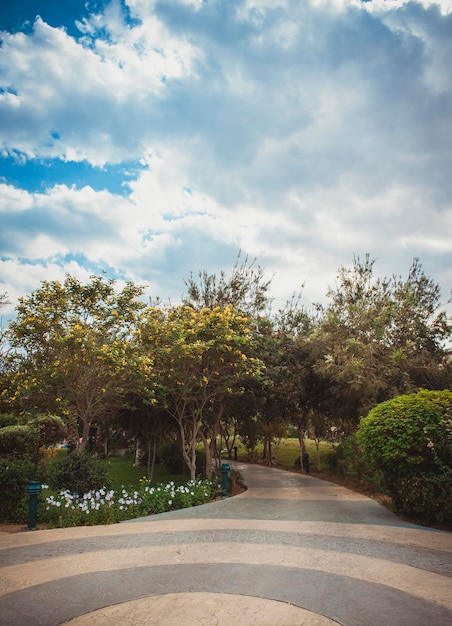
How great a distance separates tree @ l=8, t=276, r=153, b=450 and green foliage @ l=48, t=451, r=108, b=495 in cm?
57

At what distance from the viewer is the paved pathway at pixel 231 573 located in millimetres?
3928

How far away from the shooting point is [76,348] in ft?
30.9

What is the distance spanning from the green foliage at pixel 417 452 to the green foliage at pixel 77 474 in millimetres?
6270

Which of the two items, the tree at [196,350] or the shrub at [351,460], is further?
the shrub at [351,460]

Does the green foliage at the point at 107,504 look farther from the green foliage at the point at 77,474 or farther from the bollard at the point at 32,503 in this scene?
the bollard at the point at 32,503

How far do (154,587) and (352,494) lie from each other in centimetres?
932

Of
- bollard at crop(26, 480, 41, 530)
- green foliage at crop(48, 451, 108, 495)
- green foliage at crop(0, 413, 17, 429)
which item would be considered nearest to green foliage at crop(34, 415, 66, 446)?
green foliage at crop(0, 413, 17, 429)

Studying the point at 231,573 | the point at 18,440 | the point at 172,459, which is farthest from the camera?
the point at 172,459

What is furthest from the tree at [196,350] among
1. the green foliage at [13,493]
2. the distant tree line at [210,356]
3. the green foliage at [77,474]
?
the green foliage at [13,493]

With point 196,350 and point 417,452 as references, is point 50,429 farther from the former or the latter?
point 417,452

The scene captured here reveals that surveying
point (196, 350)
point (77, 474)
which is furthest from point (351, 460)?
point (77, 474)

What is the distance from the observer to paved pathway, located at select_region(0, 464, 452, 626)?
393 cm

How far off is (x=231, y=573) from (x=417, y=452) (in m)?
4.71

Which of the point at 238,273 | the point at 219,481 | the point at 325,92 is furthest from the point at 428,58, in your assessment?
the point at 219,481
